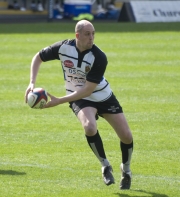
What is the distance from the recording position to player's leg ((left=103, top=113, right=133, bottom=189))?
7.78m

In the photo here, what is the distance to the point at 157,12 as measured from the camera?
25516 mm

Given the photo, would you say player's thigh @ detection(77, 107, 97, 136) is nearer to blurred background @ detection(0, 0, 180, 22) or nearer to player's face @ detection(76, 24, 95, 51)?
player's face @ detection(76, 24, 95, 51)

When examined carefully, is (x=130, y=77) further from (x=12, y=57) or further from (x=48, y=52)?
(x=48, y=52)

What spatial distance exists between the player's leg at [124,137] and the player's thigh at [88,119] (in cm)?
23

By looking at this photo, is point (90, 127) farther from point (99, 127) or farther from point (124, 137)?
point (99, 127)

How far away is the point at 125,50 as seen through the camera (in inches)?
750

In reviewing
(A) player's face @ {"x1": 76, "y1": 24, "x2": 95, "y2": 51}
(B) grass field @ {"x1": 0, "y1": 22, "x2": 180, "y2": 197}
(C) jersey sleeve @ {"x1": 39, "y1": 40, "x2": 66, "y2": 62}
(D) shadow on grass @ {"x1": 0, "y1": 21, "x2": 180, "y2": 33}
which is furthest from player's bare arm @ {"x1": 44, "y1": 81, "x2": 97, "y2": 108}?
(D) shadow on grass @ {"x1": 0, "y1": 21, "x2": 180, "y2": 33}

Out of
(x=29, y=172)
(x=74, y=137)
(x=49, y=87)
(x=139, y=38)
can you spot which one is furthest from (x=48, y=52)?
(x=139, y=38)

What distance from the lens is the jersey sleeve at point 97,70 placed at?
7.62 meters

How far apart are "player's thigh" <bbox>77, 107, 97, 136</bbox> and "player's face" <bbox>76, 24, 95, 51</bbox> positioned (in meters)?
0.74

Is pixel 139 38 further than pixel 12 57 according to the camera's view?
Yes

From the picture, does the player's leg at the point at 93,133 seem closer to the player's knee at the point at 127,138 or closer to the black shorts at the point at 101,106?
the black shorts at the point at 101,106

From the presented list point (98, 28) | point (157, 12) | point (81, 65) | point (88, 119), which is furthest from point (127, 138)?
point (157, 12)

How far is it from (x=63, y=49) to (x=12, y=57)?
10588 mm
